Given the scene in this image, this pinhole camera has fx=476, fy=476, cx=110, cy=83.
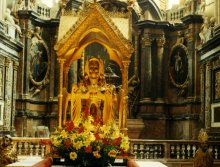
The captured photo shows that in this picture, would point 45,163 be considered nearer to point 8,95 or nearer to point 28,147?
point 28,147

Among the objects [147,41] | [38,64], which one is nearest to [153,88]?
[147,41]

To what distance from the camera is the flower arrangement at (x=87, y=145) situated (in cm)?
824

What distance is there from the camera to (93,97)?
1142 centimetres

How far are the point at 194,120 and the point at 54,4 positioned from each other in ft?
27.0

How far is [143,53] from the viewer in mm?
20500

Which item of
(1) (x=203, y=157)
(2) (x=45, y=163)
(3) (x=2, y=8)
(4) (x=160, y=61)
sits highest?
(3) (x=2, y=8)

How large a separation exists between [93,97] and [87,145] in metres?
3.32

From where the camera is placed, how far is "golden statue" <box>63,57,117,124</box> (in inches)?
449

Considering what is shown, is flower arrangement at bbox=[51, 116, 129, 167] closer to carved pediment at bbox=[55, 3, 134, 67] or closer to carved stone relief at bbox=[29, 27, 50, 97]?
carved pediment at bbox=[55, 3, 134, 67]

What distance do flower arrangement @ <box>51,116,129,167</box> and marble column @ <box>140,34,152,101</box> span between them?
11552 millimetres

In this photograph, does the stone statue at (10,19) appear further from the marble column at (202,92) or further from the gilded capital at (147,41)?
the marble column at (202,92)

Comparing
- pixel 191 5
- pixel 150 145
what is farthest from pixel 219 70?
pixel 191 5

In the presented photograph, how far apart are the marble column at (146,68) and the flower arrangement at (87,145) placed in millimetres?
11552

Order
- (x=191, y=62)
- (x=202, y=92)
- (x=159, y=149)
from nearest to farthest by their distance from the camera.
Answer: (x=159, y=149)
(x=202, y=92)
(x=191, y=62)
